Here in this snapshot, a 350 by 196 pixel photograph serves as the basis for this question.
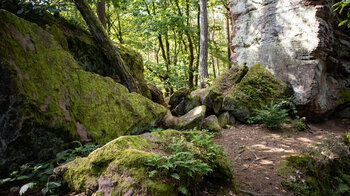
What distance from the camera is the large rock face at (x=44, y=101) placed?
2.60 m

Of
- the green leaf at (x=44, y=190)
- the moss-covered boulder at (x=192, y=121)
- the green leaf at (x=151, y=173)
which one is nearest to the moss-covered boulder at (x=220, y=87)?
the moss-covered boulder at (x=192, y=121)

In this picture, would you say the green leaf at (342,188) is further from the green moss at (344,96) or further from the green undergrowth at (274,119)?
the green moss at (344,96)

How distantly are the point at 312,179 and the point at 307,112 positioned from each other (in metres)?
5.50

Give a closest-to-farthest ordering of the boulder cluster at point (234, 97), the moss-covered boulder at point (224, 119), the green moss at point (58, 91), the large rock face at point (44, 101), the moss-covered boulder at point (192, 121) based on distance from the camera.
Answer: the large rock face at point (44, 101), the green moss at point (58, 91), the moss-covered boulder at point (192, 121), the moss-covered boulder at point (224, 119), the boulder cluster at point (234, 97)

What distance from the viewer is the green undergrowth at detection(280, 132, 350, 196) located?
11.0 feet

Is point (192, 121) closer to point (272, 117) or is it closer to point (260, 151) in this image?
point (260, 151)

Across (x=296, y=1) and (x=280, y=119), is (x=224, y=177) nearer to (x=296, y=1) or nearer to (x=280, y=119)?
(x=280, y=119)

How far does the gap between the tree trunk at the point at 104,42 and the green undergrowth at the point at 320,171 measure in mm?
4817

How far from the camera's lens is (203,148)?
322cm

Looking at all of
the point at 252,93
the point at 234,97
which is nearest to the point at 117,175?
the point at 234,97

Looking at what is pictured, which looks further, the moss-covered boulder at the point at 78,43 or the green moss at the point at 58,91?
the moss-covered boulder at the point at 78,43

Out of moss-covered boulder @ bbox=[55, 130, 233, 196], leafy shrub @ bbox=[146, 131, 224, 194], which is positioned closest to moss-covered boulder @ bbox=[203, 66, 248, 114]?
leafy shrub @ bbox=[146, 131, 224, 194]

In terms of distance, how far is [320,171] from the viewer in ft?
13.3

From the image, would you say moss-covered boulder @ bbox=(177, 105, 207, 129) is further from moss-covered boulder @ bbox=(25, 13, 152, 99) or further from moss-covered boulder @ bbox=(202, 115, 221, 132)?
moss-covered boulder @ bbox=(25, 13, 152, 99)
